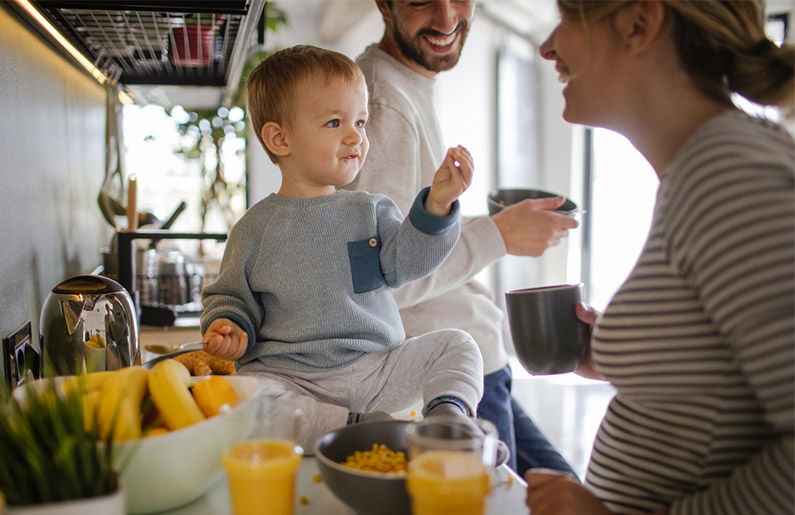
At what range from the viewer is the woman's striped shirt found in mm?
576

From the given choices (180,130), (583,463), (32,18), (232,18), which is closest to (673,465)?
(232,18)

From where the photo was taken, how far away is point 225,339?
0.98 metres

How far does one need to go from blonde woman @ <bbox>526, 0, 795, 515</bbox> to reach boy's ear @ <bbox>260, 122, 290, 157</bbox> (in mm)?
528

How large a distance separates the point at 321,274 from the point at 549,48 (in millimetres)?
482

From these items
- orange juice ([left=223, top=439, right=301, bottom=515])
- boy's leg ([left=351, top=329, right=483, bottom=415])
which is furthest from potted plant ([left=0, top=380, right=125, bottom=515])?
boy's leg ([left=351, top=329, right=483, bottom=415])

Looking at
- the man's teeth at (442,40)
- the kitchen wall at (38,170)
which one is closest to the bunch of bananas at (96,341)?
the kitchen wall at (38,170)

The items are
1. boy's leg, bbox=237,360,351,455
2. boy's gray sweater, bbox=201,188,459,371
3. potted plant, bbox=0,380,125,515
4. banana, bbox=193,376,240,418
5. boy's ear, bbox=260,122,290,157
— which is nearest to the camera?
potted plant, bbox=0,380,125,515

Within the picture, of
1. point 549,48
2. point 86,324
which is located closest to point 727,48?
point 549,48

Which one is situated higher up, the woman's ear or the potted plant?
the woman's ear

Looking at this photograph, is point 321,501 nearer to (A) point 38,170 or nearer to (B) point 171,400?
(B) point 171,400

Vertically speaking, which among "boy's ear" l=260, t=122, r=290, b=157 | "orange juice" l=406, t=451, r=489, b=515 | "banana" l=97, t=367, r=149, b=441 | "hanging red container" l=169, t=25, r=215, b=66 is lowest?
"orange juice" l=406, t=451, r=489, b=515

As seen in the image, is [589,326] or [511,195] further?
[511,195]

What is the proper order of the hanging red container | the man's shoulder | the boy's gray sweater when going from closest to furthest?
the boy's gray sweater → the man's shoulder → the hanging red container

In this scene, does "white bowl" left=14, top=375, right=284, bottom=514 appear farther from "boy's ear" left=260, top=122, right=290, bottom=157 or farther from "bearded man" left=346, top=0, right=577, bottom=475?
"bearded man" left=346, top=0, right=577, bottom=475
